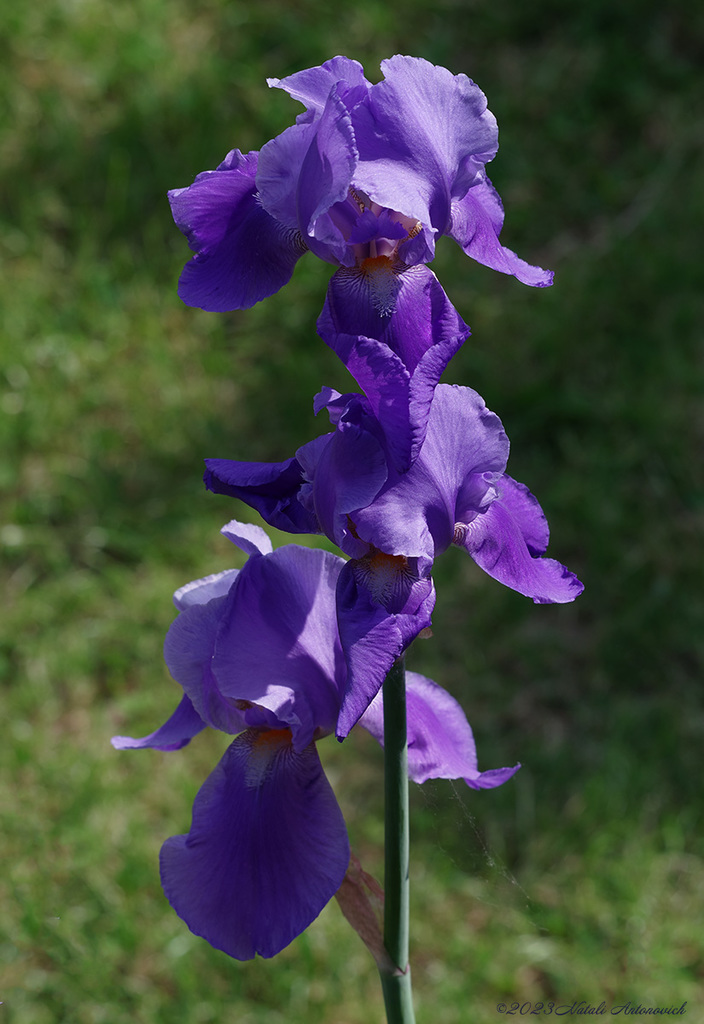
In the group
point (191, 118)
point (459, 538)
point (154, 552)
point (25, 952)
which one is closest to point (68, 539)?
point (154, 552)

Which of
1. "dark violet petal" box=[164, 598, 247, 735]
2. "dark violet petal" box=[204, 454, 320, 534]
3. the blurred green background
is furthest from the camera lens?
the blurred green background

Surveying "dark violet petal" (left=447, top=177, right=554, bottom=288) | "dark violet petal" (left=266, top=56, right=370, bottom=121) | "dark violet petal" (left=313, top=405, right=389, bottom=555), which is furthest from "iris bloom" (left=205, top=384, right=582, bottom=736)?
"dark violet petal" (left=266, top=56, right=370, bottom=121)

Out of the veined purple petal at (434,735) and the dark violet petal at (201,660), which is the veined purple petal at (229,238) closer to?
the dark violet petal at (201,660)

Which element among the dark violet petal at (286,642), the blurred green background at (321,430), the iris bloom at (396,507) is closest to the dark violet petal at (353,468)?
the iris bloom at (396,507)

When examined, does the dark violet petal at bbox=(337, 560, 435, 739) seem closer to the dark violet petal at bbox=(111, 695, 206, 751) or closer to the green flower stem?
the green flower stem

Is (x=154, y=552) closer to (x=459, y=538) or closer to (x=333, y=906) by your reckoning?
(x=333, y=906)

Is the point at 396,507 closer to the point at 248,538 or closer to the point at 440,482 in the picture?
the point at 440,482

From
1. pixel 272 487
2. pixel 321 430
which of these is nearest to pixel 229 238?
pixel 272 487
